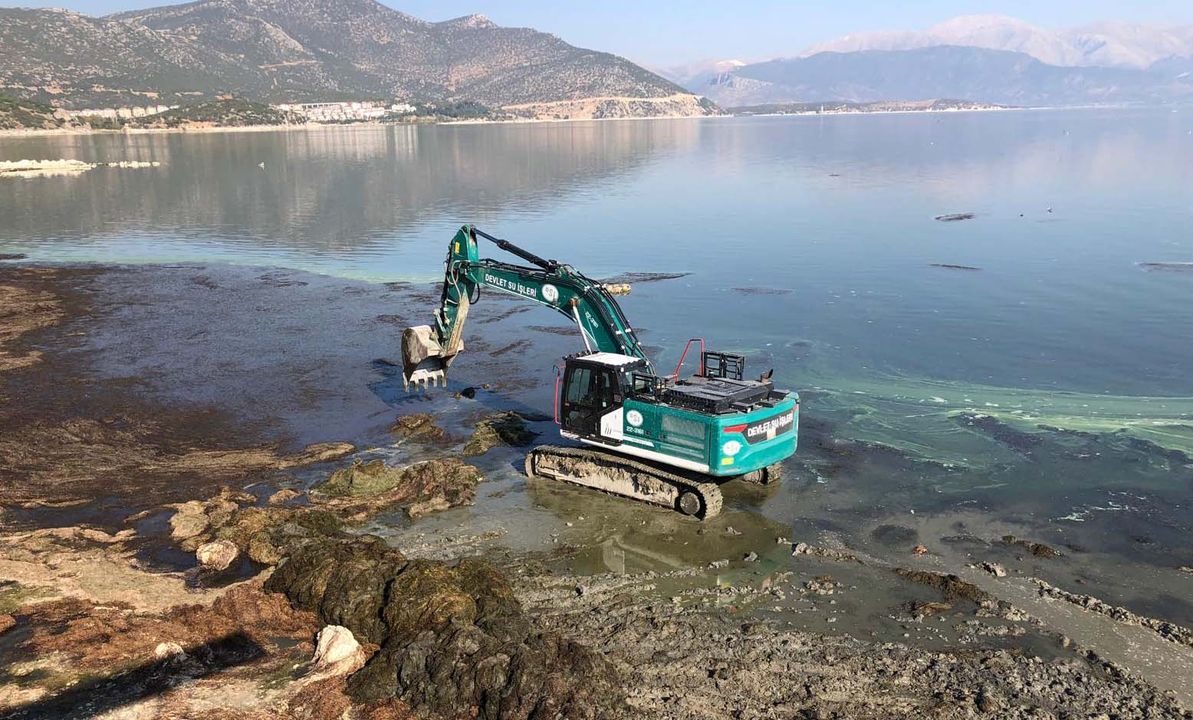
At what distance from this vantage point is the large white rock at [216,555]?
13.1m

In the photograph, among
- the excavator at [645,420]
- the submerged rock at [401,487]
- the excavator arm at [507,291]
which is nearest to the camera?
the excavator at [645,420]

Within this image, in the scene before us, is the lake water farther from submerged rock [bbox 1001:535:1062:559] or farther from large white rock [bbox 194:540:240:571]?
large white rock [bbox 194:540:240:571]

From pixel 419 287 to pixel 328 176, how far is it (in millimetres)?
48788

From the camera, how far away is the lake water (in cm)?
1597

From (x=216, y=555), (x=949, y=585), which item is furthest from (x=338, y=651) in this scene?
(x=949, y=585)

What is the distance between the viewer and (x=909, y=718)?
9289 millimetres

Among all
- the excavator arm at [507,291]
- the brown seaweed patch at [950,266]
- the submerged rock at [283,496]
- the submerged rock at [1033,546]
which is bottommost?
the submerged rock at [1033,546]

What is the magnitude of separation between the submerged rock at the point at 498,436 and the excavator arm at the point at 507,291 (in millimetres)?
2105

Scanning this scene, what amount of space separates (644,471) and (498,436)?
4509 mm

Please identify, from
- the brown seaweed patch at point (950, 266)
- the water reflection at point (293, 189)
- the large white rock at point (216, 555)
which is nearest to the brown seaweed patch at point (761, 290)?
the brown seaweed patch at point (950, 266)

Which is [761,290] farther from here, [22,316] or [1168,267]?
[22,316]

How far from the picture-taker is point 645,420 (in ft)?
50.2

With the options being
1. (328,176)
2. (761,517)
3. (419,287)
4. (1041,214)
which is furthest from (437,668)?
(328,176)

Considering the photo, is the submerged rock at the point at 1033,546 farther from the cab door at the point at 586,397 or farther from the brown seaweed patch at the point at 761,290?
the brown seaweed patch at the point at 761,290
